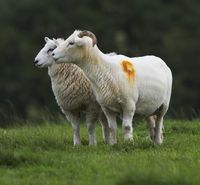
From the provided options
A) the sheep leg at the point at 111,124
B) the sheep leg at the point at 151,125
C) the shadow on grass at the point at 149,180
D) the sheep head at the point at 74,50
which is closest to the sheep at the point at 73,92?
the sheep leg at the point at 111,124

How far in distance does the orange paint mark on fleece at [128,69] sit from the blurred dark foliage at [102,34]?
37.8 m

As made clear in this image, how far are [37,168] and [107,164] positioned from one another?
99 centimetres

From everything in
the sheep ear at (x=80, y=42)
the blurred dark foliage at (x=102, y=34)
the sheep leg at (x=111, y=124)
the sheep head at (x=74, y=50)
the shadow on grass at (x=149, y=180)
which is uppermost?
the sheep ear at (x=80, y=42)

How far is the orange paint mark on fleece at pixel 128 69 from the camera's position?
16.5 m

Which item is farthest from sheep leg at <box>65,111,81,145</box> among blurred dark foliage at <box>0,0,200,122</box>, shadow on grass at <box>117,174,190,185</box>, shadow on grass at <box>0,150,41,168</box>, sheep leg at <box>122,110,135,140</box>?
blurred dark foliage at <box>0,0,200,122</box>

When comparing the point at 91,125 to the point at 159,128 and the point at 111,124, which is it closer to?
the point at 111,124

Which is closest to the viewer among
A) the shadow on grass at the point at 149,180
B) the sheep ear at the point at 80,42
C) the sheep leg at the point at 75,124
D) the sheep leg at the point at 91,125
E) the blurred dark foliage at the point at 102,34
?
the shadow on grass at the point at 149,180

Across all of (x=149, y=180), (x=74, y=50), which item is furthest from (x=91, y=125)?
(x=149, y=180)

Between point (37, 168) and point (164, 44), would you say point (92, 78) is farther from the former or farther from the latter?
point (164, 44)

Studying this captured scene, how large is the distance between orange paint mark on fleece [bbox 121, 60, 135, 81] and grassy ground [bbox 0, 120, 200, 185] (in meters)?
1.05

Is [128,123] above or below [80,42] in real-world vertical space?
below

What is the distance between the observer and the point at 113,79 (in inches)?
645

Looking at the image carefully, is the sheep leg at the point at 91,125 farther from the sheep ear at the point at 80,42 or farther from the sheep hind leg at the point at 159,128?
the sheep ear at the point at 80,42

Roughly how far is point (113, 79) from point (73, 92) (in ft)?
3.04
